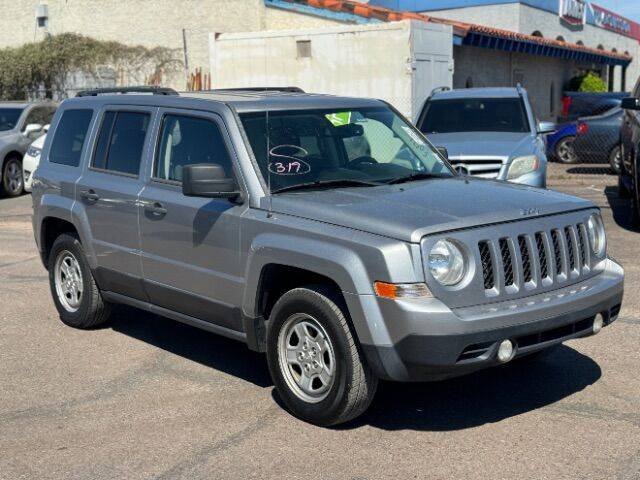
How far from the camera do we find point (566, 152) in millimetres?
20984

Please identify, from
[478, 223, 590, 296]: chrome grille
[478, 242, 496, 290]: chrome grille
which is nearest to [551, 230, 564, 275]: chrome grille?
[478, 223, 590, 296]: chrome grille

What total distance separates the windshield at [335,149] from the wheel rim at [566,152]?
14867 mm

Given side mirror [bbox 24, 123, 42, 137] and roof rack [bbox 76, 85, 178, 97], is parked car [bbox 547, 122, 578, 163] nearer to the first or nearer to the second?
side mirror [bbox 24, 123, 42, 137]

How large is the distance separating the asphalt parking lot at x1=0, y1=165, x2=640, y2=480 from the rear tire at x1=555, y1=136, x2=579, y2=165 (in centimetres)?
1387

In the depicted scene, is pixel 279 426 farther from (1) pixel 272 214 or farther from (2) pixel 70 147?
(2) pixel 70 147

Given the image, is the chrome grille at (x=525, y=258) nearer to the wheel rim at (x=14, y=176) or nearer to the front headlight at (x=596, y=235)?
the front headlight at (x=596, y=235)

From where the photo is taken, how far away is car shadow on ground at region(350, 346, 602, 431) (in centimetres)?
543

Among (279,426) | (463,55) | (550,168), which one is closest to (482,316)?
(279,426)

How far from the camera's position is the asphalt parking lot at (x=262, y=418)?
15.8 feet

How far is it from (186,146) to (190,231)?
624mm

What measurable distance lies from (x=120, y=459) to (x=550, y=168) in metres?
16.5

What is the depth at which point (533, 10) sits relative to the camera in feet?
121

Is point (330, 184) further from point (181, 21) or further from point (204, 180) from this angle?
point (181, 21)

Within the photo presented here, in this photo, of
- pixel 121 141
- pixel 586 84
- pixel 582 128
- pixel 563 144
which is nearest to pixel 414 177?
pixel 121 141
